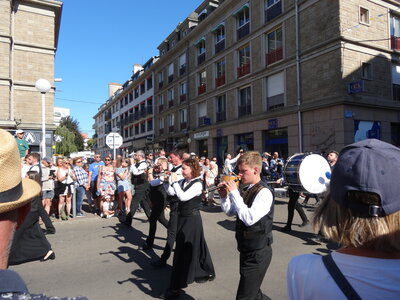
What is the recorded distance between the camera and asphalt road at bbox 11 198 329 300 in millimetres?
4102

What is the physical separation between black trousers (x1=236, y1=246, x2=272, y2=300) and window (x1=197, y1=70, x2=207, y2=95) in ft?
81.9

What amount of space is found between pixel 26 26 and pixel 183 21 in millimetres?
15882

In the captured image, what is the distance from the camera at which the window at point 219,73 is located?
24.7 m

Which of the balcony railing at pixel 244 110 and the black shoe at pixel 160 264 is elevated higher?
the balcony railing at pixel 244 110

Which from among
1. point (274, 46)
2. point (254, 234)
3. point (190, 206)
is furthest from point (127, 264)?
point (274, 46)

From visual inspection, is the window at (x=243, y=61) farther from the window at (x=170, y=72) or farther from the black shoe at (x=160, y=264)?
the black shoe at (x=160, y=264)

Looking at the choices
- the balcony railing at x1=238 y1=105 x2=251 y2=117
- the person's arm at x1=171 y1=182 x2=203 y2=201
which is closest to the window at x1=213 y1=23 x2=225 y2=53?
the balcony railing at x1=238 y1=105 x2=251 y2=117

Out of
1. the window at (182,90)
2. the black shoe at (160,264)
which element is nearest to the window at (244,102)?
the window at (182,90)

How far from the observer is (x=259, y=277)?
2.99 m

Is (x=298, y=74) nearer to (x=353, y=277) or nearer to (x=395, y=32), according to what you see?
(x=395, y=32)

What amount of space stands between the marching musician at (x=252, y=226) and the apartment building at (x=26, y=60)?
20.4 metres

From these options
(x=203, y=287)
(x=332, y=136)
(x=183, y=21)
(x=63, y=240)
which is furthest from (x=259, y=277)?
(x=183, y=21)

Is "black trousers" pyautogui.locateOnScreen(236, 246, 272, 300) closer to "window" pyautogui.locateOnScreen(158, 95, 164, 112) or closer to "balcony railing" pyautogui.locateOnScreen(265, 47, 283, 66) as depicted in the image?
"balcony railing" pyautogui.locateOnScreen(265, 47, 283, 66)

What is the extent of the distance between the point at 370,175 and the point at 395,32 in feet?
72.0
